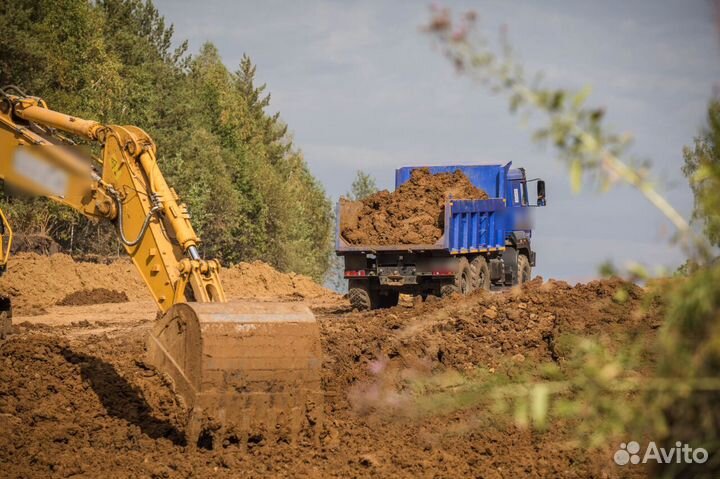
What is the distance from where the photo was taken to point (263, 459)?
28.5ft

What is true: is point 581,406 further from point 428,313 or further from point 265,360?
point 428,313

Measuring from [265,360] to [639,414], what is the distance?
6579 mm

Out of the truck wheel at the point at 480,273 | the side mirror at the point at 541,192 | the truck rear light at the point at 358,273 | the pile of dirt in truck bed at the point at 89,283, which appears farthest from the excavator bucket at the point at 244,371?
the pile of dirt in truck bed at the point at 89,283

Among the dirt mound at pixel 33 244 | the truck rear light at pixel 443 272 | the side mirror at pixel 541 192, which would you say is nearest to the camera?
the truck rear light at pixel 443 272

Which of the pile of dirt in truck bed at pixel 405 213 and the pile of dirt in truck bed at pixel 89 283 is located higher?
the pile of dirt in truck bed at pixel 405 213

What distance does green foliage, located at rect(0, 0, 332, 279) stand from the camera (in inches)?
1451

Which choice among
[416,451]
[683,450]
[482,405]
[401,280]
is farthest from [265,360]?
[401,280]

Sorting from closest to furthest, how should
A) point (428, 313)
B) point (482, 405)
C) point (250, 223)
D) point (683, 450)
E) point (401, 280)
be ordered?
point (683, 450)
point (482, 405)
point (428, 313)
point (401, 280)
point (250, 223)

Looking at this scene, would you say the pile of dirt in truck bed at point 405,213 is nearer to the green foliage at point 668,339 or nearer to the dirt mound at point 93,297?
the dirt mound at point 93,297

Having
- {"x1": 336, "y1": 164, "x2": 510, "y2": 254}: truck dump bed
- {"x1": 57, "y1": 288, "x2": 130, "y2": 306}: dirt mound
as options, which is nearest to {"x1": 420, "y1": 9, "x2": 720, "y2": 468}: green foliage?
{"x1": 336, "y1": 164, "x2": 510, "y2": 254}: truck dump bed

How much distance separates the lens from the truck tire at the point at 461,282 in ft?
68.4

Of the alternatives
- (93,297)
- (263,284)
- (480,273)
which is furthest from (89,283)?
(480,273)

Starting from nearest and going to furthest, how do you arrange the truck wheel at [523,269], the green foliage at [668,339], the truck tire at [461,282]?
the green foliage at [668,339] < the truck tire at [461,282] < the truck wheel at [523,269]

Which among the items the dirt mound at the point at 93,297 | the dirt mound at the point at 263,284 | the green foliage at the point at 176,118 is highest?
the green foliage at the point at 176,118
